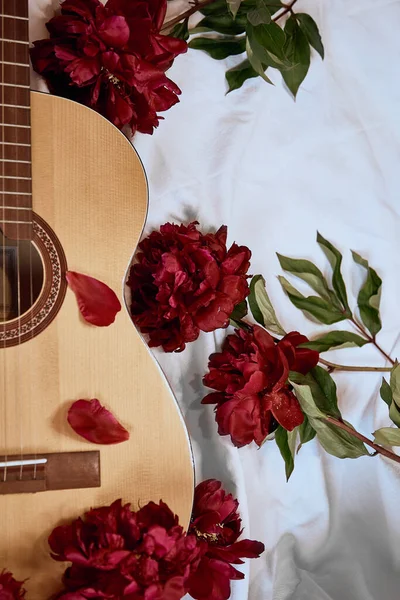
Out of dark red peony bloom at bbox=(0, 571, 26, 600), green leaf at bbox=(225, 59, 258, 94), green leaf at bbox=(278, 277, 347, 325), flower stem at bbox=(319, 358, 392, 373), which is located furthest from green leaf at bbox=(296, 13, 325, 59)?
dark red peony bloom at bbox=(0, 571, 26, 600)

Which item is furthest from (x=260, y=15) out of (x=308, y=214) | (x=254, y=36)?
(x=308, y=214)

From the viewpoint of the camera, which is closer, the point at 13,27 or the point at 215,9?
the point at 13,27

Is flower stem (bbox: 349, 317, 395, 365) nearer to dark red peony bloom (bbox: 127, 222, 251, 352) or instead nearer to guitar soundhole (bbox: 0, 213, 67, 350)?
dark red peony bloom (bbox: 127, 222, 251, 352)

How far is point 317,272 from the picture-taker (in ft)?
3.14

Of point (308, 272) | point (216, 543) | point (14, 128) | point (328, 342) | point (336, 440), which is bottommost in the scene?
point (216, 543)

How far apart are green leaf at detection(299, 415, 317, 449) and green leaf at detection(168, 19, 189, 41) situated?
1.78 ft

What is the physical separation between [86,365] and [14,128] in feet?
0.86

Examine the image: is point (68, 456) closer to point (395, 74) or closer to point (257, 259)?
point (257, 259)

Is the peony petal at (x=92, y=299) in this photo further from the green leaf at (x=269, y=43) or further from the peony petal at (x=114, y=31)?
the green leaf at (x=269, y=43)

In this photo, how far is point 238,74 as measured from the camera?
0.91 m

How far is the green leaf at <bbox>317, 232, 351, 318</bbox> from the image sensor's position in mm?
958

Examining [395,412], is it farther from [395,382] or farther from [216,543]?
[216,543]

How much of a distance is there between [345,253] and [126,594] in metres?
0.61

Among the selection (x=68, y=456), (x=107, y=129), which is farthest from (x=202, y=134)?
(x=68, y=456)
